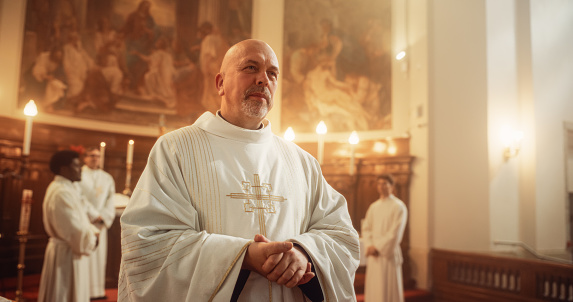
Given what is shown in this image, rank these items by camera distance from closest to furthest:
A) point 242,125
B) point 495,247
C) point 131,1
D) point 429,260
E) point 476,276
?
point 242,125
point 476,276
point 429,260
point 495,247
point 131,1

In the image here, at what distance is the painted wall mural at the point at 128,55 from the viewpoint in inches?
329

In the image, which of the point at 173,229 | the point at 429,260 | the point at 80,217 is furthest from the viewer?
the point at 429,260

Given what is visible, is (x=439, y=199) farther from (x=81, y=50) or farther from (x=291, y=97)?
(x=81, y=50)

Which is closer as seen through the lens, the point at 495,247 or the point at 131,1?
the point at 495,247

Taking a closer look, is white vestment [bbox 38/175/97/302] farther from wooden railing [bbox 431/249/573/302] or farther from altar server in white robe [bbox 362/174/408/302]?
wooden railing [bbox 431/249/573/302]

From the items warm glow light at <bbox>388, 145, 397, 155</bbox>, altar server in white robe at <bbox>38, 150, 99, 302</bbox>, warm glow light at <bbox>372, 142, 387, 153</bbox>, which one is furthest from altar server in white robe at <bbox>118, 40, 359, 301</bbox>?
warm glow light at <bbox>372, 142, 387, 153</bbox>

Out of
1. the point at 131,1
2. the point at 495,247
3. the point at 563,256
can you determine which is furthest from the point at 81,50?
the point at 563,256

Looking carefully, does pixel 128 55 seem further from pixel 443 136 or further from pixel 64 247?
pixel 443 136

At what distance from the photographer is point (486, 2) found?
8.38 metres

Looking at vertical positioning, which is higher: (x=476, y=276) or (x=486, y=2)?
(x=486, y=2)

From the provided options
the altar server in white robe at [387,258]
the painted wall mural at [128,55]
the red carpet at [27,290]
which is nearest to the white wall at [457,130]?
the altar server in white robe at [387,258]

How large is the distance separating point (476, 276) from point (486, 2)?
5106mm

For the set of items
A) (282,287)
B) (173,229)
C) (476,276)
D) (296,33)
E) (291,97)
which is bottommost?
(476,276)

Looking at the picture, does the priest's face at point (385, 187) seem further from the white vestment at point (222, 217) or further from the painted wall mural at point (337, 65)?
the white vestment at point (222, 217)
